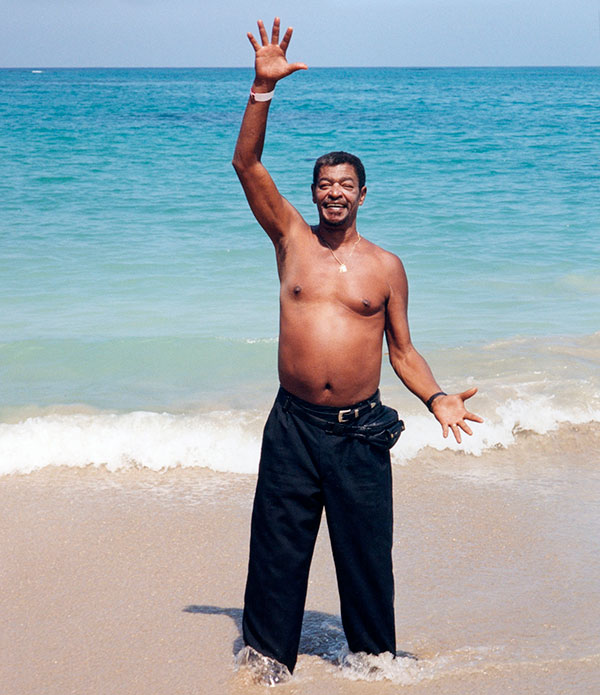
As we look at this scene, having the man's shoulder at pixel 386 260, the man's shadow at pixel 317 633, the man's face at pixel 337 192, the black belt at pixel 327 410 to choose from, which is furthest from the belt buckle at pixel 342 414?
the man's shadow at pixel 317 633

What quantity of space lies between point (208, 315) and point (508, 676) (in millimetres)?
6579

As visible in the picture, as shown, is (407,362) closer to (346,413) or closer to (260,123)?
(346,413)

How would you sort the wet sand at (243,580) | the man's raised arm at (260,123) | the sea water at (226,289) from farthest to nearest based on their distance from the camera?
the sea water at (226,289)
the wet sand at (243,580)
the man's raised arm at (260,123)

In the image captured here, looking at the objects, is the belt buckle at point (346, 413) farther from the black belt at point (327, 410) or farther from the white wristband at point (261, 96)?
the white wristband at point (261, 96)

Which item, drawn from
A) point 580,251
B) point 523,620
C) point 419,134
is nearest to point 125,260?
point 580,251

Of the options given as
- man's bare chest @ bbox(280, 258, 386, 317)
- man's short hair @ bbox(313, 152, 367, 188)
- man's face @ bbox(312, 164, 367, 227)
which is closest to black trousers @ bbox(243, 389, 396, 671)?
man's bare chest @ bbox(280, 258, 386, 317)

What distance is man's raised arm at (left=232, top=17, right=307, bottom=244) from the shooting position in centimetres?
307

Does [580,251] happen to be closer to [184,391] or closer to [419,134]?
[184,391]

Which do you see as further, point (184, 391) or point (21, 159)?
point (21, 159)

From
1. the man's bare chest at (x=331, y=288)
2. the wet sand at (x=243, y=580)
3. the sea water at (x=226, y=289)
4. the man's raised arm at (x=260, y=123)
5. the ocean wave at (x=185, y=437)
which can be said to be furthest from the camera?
the sea water at (x=226, y=289)

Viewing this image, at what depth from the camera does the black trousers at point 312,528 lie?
3.14m

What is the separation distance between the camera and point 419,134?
2738 cm

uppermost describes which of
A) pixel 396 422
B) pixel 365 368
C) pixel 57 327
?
pixel 365 368

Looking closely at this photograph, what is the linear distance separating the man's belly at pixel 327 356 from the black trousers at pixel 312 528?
0.07m
